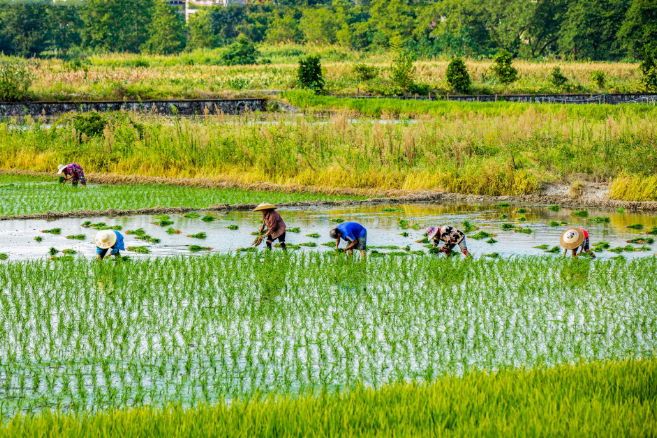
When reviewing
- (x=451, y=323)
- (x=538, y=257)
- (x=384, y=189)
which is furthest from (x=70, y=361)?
(x=384, y=189)

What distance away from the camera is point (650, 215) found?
14758 mm

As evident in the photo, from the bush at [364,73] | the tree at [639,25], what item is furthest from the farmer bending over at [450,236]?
the tree at [639,25]

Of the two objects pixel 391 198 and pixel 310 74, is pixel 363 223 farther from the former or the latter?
pixel 310 74

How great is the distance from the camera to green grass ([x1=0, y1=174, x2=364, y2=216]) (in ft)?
51.6

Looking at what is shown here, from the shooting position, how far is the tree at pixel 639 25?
2510 inches

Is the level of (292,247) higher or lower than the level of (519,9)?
lower

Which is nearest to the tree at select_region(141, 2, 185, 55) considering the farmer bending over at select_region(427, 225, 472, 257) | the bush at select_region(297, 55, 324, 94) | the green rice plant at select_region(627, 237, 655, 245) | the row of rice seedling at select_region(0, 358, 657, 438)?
the bush at select_region(297, 55, 324, 94)

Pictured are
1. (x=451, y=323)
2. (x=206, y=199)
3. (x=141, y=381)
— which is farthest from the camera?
(x=206, y=199)

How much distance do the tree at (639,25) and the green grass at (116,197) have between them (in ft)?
177

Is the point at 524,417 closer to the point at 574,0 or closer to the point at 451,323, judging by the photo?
the point at 451,323

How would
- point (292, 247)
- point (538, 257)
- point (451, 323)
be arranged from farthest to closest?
point (292, 247), point (538, 257), point (451, 323)

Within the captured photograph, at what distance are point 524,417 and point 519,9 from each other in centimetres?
7316

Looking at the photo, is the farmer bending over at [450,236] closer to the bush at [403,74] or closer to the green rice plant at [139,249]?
the green rice plant at [139,249]

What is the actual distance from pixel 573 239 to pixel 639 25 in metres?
60.8
